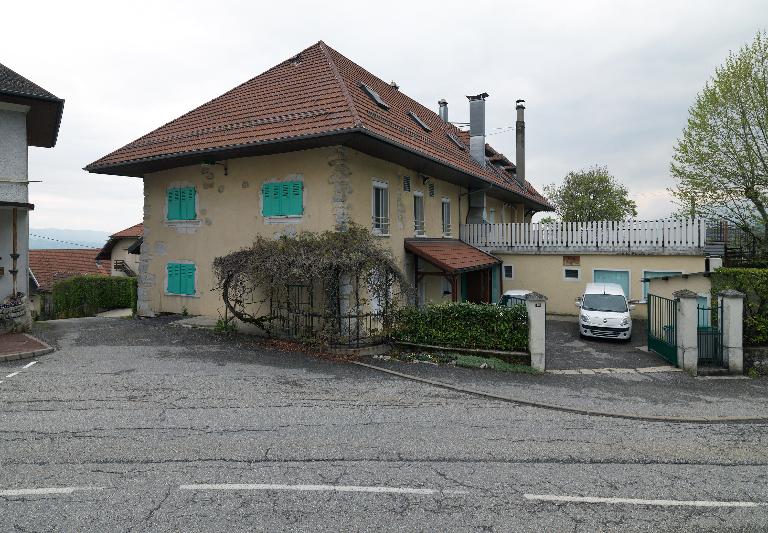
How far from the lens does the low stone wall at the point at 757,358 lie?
37.2 feet

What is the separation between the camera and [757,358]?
11.4 m

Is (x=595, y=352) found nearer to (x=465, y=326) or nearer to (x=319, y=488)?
(x=465, y=326)

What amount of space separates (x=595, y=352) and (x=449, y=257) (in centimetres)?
534

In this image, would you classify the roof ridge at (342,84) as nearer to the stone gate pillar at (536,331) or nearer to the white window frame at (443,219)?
the stone gate pillar at (536,331)

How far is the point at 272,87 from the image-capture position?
16.1 meters

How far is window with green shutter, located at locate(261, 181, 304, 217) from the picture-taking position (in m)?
13.6

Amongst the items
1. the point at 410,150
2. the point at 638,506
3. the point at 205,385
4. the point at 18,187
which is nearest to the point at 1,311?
the point at 18,187

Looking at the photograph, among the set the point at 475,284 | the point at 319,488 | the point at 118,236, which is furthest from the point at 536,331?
the point at 118,236

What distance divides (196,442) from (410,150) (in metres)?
9.63

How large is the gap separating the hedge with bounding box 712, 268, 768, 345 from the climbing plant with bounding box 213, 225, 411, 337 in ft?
26.5

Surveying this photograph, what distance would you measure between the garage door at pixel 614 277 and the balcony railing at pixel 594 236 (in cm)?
87

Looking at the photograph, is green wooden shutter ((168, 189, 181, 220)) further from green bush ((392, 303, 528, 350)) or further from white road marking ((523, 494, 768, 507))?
white road marking ((523, 494, 768, 507))

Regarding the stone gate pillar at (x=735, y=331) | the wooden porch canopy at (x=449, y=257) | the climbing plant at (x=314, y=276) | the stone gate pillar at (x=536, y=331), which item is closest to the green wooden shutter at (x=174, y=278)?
the climbing plant at (x=314, y=276)

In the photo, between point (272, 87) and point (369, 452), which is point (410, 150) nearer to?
point (272, 87)
